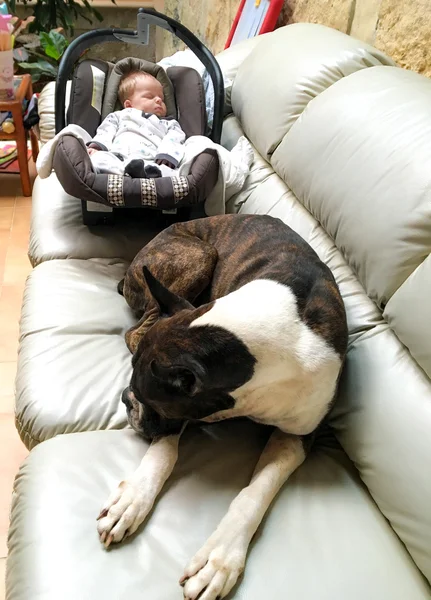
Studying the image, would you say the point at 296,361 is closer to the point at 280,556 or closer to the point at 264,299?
the point at 264,299

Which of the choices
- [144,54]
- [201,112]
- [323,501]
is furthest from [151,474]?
[144,54]

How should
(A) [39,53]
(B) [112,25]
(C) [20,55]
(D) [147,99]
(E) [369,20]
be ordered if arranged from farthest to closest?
1. (B) [112,25]
2. (A) [39,53]
3. (C) [20,55]
4. (D) [147,99]
5. (E) [369,20]

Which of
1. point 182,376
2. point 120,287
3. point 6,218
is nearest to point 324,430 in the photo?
point 182,376

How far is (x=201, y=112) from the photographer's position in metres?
2.62

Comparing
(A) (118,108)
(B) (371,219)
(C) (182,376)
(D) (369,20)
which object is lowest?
(A) (118,108)

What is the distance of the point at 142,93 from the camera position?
2.72m

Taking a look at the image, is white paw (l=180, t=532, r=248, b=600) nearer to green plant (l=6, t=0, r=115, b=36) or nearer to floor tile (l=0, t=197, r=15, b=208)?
floor tile (l=0, t=197, r=15, b=208)

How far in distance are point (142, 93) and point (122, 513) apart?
7.28 ft

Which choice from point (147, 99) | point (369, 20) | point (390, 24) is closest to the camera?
point (390, 24)

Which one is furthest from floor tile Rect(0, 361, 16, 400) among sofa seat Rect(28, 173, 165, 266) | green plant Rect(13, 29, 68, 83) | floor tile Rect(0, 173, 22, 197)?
green plant Rect(13, 29, 68, 83)

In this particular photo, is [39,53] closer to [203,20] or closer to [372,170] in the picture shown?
[203,20]

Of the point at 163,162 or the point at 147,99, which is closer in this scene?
the point at 163,162

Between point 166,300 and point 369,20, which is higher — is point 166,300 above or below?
below

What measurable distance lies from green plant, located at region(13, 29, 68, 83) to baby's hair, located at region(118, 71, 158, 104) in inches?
68.6
